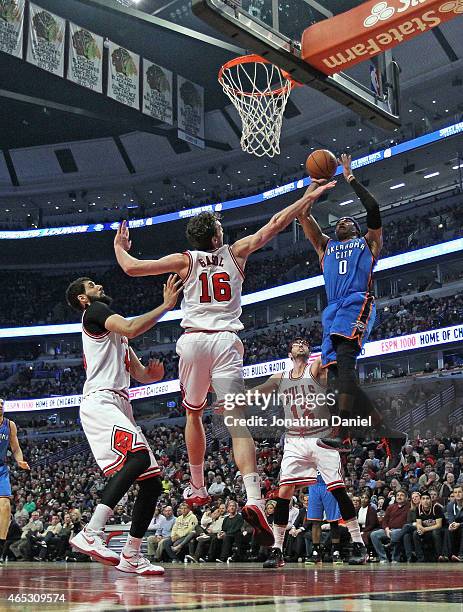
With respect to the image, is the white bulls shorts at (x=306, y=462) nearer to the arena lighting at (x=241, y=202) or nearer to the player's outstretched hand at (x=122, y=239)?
the player's outstretched hand at (x=122, y=239)

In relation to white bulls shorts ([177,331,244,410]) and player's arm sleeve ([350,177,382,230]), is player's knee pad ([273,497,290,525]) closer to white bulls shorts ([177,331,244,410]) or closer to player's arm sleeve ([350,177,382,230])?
white bulls shorts ([177,331,244,410])

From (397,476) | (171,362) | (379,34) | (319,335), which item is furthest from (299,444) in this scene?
(171,362)

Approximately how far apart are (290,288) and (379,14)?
29.1 metres

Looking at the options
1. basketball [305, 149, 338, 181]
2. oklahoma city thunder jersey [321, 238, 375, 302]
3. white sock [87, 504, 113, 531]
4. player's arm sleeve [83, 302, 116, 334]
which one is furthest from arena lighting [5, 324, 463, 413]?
white sock [87, 504, 113, 531]

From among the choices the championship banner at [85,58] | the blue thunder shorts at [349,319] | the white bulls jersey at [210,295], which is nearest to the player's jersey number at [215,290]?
the white bulls jersey at [210,295]

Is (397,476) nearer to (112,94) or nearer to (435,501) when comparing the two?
(435,501)

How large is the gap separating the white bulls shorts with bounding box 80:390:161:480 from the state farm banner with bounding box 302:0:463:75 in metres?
4.87

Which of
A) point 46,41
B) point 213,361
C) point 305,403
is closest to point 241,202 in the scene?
point 46,41

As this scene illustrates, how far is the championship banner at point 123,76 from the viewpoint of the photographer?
25766 millimetres

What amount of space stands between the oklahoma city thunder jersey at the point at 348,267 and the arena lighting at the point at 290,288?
82.9ft

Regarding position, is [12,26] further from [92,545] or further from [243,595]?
[243,595]

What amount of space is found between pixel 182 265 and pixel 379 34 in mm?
4149

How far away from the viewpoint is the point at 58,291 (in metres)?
47.3

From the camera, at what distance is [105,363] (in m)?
6.01
